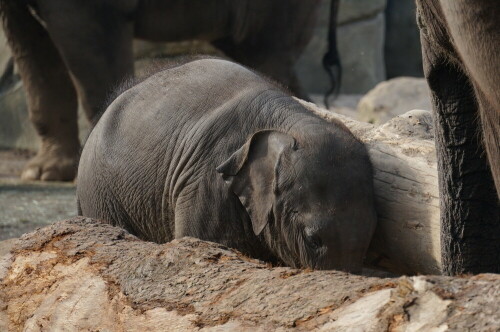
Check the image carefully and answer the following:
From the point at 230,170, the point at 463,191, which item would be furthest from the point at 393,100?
the point at 463,191

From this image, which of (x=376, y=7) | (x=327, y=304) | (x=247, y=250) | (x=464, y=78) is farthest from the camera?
(x=376, y=7)

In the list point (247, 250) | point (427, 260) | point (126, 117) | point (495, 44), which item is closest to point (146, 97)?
point (126, 117)

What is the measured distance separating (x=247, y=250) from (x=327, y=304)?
4.27 feet

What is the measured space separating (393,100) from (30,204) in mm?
3481

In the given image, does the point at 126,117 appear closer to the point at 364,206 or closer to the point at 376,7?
the point at 364,206

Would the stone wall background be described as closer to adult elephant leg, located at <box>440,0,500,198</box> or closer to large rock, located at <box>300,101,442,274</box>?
large rock, located at <box>300,101,442,274</box>

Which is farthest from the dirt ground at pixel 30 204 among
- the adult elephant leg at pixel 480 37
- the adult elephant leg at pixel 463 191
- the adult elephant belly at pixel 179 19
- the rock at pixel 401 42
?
the rock at pixel 401 42

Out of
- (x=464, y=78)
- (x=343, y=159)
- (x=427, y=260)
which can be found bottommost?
(x=427, y=260)

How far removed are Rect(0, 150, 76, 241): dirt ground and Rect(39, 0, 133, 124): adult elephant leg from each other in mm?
614

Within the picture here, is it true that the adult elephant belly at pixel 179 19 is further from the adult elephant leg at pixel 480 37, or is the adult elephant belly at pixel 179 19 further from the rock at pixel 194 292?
the adult elephant leg at pixel 480 37

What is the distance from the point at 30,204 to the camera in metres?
6.89

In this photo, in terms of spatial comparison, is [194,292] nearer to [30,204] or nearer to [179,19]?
[30,204]

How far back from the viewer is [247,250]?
3.51 meters

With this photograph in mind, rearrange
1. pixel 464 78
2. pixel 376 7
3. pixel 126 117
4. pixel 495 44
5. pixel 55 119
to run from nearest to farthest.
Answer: pixel 495 44, pixel 464 78, pixel 126 117, pixel 55 119, pixel 376 7
